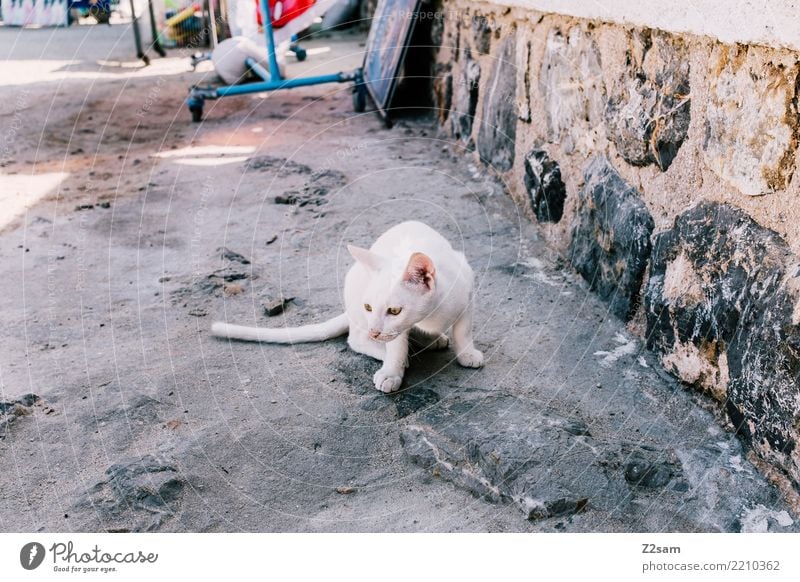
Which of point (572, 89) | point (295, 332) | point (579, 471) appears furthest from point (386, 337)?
point (572, 89)

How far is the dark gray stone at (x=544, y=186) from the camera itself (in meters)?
2.53

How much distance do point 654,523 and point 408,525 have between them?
0.45m

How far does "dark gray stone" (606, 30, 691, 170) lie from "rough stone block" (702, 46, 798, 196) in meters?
0.13

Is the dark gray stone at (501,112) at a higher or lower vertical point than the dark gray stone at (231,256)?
higher

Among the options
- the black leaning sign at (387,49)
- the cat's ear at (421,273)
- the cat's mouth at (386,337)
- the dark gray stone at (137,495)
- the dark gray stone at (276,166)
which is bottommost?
the dark gray stone at (137,495)

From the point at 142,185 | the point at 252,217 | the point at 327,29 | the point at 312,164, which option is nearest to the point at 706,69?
the point at 252,217

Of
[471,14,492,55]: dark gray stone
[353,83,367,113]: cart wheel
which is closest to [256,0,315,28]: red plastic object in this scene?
[353,83,367,113]: cart wheel

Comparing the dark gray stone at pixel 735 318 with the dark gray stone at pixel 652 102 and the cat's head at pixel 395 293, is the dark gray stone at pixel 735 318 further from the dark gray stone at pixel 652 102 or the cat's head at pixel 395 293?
the cat's head at pixel 395 293

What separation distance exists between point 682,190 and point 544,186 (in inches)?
32.6

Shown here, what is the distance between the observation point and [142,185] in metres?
3.51

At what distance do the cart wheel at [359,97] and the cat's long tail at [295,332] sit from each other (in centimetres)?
250

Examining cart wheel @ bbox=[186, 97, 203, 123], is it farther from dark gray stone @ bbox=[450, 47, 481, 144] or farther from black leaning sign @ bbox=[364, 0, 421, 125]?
dark gray stone @ bbox=[450, 47, 481, 144]

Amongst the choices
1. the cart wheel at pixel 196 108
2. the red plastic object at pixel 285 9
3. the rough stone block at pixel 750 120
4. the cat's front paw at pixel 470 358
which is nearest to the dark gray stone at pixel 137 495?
the cat's front paw at pixel 470 358

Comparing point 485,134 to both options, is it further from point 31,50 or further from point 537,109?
point 31,50
